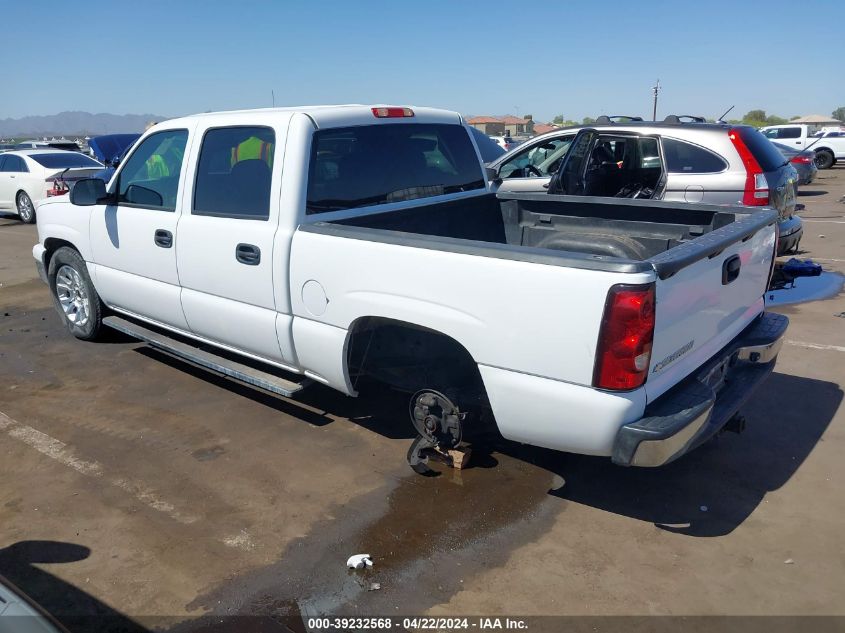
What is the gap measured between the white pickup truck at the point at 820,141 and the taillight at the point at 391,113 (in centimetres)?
2637

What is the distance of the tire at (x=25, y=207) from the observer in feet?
48.7

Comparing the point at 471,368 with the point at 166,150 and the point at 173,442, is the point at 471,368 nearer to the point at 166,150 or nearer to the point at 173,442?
the point at 173,442

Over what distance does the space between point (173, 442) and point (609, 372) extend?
2918 mm

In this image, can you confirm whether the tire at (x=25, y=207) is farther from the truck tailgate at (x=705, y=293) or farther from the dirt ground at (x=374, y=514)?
the truck tailgate at (x=705, y=293)

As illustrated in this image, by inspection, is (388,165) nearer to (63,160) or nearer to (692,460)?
(692,460)

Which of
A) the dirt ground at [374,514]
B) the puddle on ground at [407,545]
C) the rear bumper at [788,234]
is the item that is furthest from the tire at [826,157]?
the puddle on ground at [407,545]

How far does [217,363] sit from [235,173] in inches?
50.0

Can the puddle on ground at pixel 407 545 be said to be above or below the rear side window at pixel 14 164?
below

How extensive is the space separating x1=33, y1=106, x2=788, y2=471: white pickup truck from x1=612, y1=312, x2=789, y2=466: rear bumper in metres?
0.01

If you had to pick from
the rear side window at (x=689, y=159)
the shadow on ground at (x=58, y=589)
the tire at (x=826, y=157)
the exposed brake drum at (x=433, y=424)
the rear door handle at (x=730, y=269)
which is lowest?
the tire at (x=826, y=157)

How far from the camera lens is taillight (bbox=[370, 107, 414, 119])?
463 cm

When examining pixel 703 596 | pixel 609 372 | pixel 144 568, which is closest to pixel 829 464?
pixel 703 596

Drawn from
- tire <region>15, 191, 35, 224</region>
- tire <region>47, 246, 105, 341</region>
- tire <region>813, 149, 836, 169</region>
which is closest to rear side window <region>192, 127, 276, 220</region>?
tire <region>47, 246, 105, 341</region>

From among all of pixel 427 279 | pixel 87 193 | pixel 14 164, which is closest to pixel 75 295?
pixel 87 193
